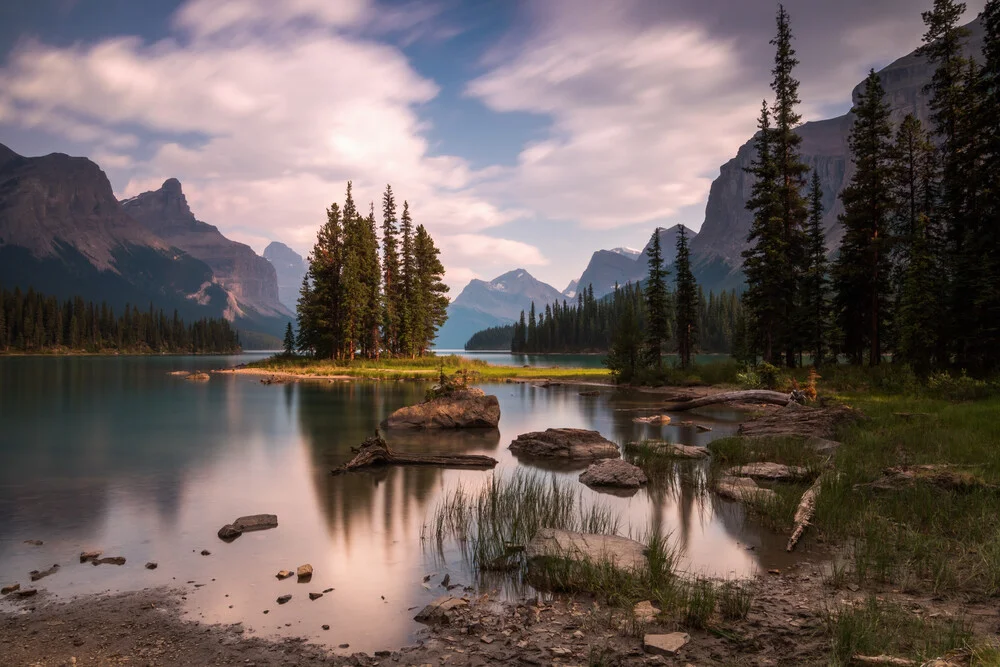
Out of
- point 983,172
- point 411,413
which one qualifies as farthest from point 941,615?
point 983,172

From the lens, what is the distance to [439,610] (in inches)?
278

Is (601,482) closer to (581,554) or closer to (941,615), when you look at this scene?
(581,554)

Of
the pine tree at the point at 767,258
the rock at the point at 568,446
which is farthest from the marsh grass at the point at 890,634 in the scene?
the pine tree at the point at 767,258

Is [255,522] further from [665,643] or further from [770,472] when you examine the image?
[770,472]

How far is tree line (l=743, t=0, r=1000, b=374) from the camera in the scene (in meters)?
27.4

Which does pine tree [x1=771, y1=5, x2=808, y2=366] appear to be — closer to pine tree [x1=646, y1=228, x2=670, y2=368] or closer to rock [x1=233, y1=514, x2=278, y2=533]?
pine tree [x1=646, y1=228, x2=670, y2=368]

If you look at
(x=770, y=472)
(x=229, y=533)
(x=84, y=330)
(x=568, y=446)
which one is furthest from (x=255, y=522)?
(x=84, y=330)

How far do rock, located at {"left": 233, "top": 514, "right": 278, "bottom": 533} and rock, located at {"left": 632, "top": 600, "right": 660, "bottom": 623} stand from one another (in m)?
7.75

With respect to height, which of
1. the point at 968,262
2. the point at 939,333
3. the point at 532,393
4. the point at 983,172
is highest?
the point at 983,172

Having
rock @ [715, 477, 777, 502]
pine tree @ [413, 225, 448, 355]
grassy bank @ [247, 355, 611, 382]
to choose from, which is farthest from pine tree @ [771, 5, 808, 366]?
pine tree @ [413, 225, 448, 355]

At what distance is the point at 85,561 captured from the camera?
9234mm

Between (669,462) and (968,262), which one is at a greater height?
(968,262)

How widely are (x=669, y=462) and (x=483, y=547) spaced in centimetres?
931

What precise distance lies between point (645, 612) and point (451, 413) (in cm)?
1979
